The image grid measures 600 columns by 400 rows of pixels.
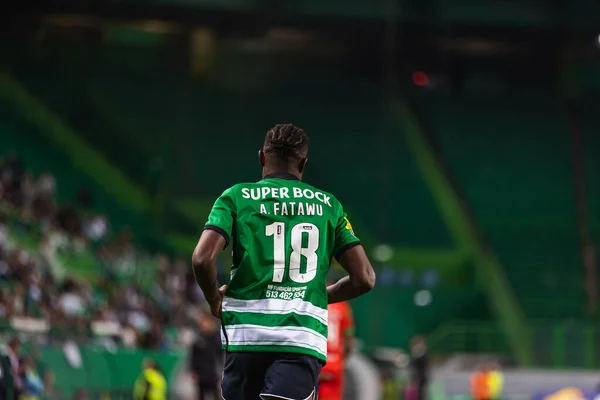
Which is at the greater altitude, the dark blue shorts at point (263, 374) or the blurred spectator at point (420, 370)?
the blurred spectator at point (420, 370)

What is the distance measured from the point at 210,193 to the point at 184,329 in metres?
7.61

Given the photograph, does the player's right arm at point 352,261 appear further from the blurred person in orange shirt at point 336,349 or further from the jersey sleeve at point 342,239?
the blurred person in orange shirt at point 336,349

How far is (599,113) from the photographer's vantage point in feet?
111

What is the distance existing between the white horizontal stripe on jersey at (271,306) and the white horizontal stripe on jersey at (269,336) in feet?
0.22

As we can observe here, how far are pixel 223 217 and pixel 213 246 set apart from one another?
150 mm

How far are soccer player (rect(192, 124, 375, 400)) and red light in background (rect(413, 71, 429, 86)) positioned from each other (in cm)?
2826

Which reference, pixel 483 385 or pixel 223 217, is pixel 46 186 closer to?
pixel 483 385

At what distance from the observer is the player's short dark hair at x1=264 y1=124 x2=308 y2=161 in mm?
5328

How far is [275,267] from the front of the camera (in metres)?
5.15

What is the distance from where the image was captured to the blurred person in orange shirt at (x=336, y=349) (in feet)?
44.4

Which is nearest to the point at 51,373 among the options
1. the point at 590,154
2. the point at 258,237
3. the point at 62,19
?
the point at 258,237

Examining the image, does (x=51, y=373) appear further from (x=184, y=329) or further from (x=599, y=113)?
(x=599, y=113)

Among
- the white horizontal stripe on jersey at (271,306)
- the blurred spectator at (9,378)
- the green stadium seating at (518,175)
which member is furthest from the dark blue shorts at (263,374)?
the green stadium seating at (518,175)

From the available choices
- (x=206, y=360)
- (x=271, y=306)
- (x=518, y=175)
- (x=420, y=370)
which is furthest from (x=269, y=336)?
(x=518, y=175)
